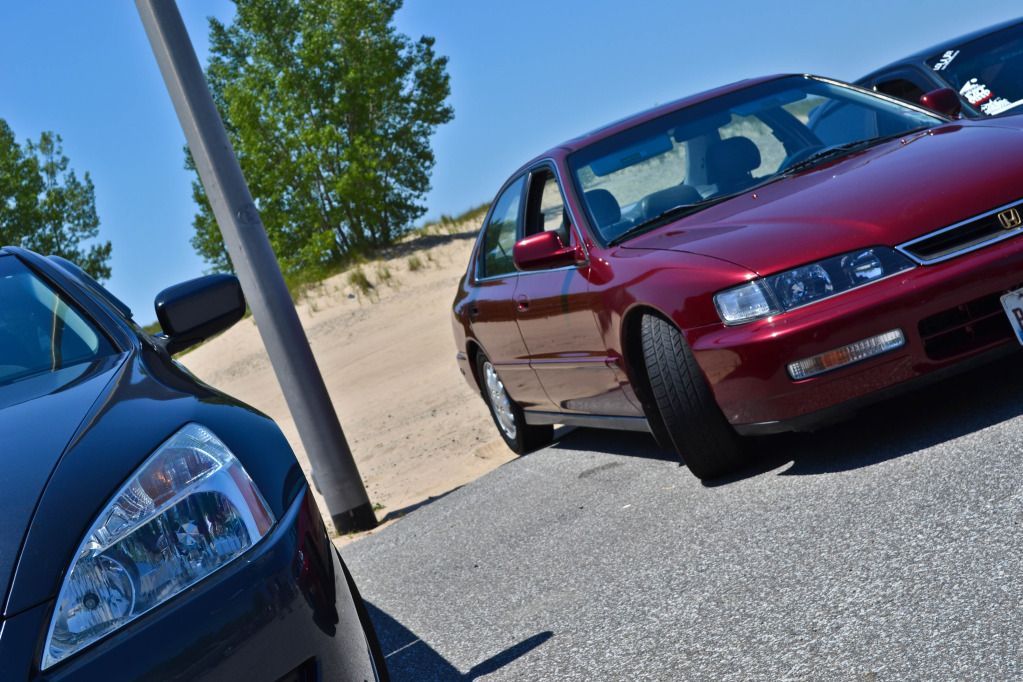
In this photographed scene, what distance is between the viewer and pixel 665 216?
569 centimetres

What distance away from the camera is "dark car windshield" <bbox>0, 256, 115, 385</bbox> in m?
3.40

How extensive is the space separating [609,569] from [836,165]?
202cm

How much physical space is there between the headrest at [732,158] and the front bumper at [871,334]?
1.35 m

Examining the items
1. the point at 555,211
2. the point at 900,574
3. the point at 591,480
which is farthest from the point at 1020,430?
the point at 555,211

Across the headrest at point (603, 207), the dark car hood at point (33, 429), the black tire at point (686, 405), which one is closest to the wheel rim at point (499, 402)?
the headrest at point (603, 207)

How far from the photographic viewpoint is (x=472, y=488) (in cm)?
733

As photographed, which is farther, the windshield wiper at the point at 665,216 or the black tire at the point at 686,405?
the windshield wiper at the point at 665,216

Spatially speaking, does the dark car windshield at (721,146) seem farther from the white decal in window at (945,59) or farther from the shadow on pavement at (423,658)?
the white decal in window at (945,59)

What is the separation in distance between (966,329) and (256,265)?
4.32 m

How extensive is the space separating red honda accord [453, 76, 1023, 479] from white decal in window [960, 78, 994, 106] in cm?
294

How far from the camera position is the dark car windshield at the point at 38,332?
3398 mm

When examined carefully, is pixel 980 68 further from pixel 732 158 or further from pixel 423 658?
pixel 423 658

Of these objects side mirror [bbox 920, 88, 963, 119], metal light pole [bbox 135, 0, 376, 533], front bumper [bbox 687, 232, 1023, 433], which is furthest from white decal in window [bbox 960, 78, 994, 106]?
front bumper [bbox 687, 232, 1023, 433]

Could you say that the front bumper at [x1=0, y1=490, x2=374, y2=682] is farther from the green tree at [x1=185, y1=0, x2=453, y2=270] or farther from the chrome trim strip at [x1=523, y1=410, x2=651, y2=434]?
the green tree at [x1=185, y1=0, x2=453, y2=270]
